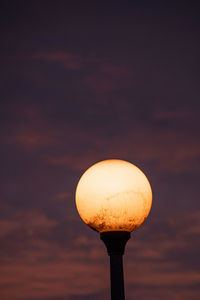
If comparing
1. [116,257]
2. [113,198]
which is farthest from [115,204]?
[116,257]

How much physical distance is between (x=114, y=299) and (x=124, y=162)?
1938 mm

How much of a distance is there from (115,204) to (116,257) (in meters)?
0.84

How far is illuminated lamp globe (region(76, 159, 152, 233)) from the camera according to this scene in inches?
265

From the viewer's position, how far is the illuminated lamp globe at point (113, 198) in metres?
6.73

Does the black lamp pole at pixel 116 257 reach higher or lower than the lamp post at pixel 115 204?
lower

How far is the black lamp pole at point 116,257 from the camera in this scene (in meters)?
6.78

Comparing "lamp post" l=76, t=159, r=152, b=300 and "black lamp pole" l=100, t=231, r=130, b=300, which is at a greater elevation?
"lamp post" l=76, t=159, r=152, b=300

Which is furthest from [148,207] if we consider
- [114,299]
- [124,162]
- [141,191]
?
[114,299]

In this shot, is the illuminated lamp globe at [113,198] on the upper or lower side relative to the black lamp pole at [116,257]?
upper

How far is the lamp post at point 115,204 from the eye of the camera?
6.74 meters

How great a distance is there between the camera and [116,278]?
6.84m

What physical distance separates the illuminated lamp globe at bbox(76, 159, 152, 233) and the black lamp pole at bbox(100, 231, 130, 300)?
0.09 meters

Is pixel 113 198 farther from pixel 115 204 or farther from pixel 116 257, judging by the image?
pixel 116 257

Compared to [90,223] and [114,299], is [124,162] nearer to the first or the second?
[90,223]
